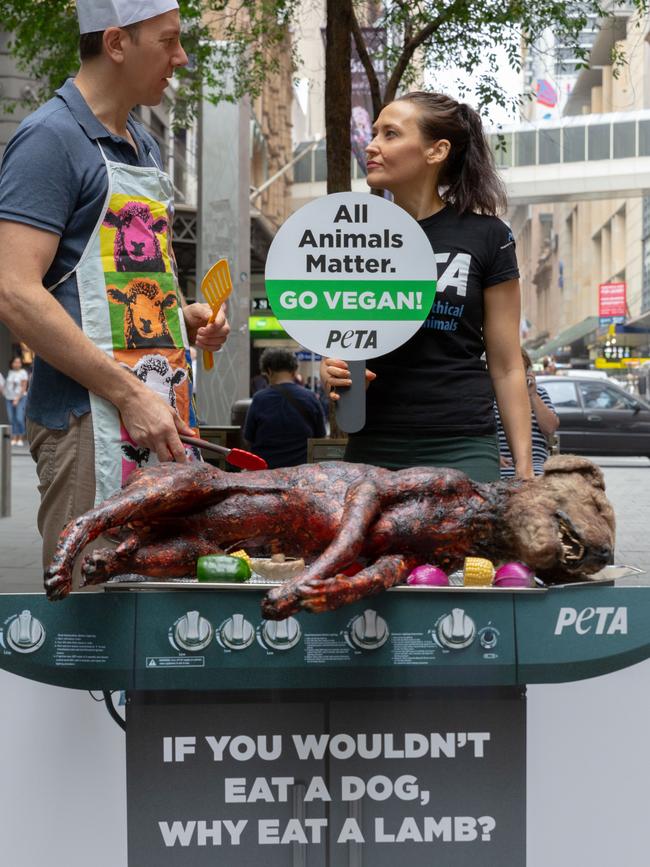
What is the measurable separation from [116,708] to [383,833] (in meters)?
0.62

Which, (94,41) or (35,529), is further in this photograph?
(35,529)

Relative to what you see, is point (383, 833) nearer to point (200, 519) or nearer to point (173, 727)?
point (173, 727)

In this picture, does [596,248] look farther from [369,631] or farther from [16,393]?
[369,631]

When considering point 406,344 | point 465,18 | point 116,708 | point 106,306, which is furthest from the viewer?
point 465,18

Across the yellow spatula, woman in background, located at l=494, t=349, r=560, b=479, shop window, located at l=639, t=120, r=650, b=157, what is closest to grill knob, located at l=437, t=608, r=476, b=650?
the yellow spatula

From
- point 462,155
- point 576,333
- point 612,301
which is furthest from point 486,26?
point 576,333

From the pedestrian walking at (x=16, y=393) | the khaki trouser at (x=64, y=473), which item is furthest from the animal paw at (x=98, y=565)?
the pedestrian walking at (x=16, y=393)

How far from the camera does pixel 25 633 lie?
2.42m

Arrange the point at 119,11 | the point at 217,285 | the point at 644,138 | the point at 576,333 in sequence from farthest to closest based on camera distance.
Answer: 1. the point at 576,333
2. the point at 644,138
3. the point at 217,285
4. the point at 119,11

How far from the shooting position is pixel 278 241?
283cm

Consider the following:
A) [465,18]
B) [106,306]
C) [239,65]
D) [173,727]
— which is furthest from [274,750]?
[239,65]

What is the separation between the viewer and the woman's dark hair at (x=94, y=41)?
111 inches

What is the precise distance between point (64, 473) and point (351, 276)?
0.82 m

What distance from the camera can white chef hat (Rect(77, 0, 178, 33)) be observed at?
2.80 m
